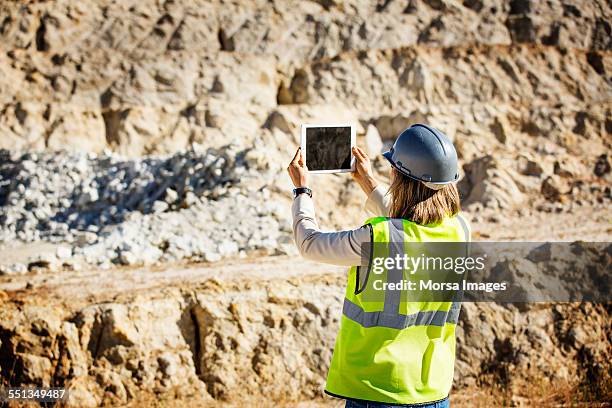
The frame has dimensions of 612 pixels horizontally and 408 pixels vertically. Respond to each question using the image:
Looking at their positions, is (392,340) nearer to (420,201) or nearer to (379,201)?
(420,201)

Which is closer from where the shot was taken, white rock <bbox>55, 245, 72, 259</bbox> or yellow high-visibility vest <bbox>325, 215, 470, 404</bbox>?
yellow high-visibility vest <bbox>325, 215, 470, 404</bbox>

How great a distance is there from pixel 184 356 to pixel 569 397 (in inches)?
134

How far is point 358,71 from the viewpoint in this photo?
65.8 feet

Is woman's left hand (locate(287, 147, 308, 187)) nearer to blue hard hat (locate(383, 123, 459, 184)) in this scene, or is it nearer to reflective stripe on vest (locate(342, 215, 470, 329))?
blue hard hat (locate(383, 123, 459, 184))

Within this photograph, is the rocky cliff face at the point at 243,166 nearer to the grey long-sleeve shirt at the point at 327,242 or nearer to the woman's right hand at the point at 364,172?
the woman's right hand at the point at 364,172

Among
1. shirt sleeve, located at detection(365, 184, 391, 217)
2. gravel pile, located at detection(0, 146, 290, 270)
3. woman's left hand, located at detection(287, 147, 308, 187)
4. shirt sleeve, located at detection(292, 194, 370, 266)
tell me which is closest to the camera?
shirt sleeve, located at detection(292, 194, 370, 266)

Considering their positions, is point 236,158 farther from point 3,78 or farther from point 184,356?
point 3,78

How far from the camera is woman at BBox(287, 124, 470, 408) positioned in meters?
2.33

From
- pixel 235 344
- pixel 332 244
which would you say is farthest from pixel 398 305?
pixel 235 344

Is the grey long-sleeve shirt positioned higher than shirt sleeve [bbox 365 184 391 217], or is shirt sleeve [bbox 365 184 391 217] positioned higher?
shirt sleeve [bbox 365 184 391 217]

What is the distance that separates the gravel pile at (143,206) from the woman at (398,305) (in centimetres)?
664

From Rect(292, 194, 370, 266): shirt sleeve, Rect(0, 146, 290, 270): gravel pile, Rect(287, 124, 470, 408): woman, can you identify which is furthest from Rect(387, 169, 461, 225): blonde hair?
Rect(0, 146, 290, 270): gravel pile

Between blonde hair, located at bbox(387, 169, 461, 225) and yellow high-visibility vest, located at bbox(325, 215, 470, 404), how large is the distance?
0.10 ft

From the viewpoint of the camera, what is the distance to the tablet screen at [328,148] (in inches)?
116
